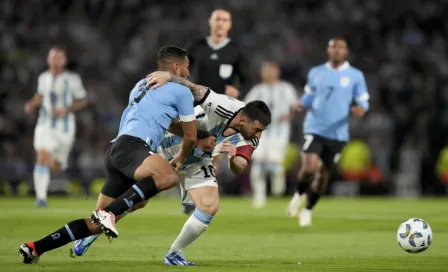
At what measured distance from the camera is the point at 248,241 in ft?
34.9

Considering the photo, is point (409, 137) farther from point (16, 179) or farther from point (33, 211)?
point (33, 211)

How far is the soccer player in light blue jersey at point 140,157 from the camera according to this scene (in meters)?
7.45

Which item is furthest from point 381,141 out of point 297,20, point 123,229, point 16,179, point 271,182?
point 123,229

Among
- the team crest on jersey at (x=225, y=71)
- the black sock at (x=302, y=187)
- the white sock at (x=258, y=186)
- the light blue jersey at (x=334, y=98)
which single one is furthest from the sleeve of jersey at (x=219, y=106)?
the white sock at (x=258, y=186)

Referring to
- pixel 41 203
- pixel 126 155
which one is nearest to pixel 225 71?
pixel 41 203

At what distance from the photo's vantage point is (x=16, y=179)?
22.4 m

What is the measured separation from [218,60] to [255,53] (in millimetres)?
12167

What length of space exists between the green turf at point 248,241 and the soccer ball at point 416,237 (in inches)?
4.2

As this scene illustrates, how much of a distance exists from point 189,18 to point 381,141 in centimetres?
663

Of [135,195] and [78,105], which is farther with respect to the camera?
[78,105]

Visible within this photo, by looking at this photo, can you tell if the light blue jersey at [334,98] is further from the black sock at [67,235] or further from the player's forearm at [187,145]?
the black sock at [67,235]

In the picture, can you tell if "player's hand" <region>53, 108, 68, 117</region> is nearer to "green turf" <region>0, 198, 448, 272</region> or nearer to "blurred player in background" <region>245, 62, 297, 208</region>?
"green turf" <region>0, 198, 448, 272</region>

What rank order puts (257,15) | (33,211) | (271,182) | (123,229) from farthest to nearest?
(257,15)
(271,182)
(33,211)
(123,229)

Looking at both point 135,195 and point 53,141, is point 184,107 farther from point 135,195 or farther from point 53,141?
point 53,141
